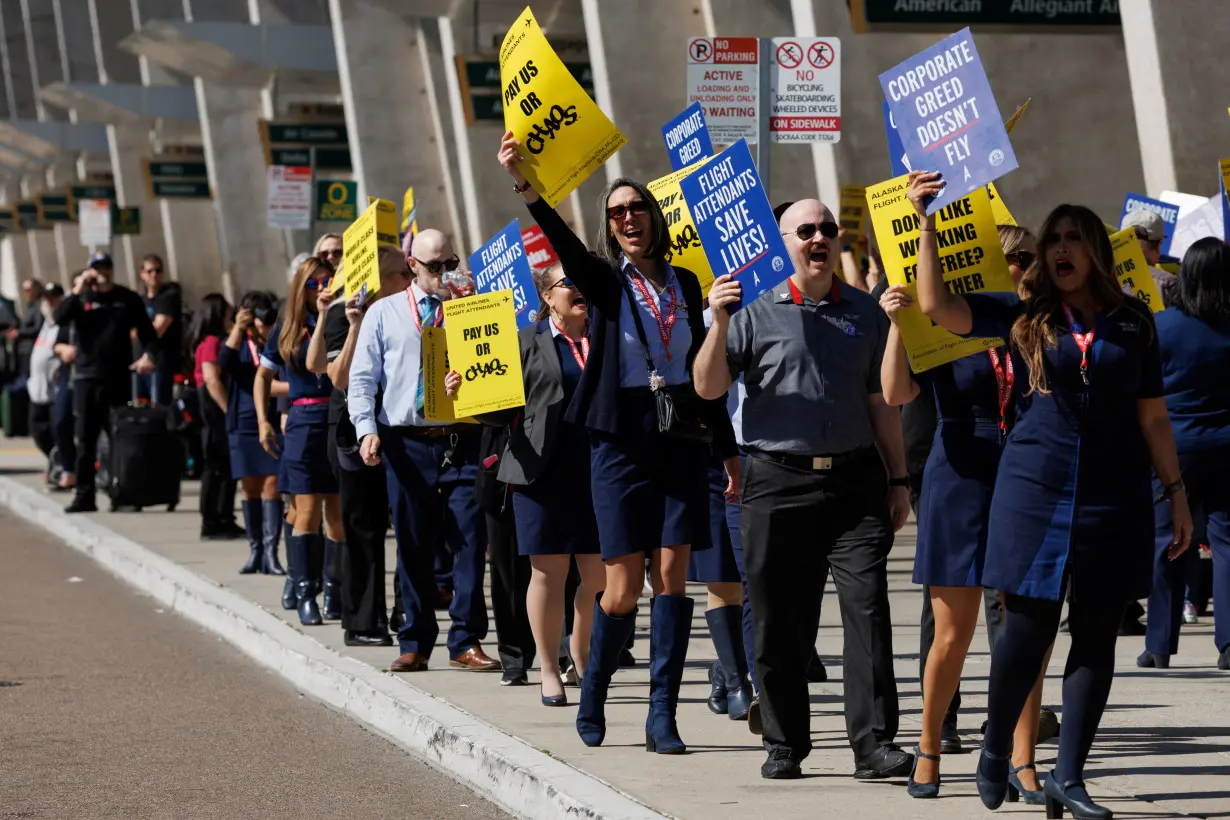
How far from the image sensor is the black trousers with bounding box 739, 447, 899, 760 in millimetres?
7320

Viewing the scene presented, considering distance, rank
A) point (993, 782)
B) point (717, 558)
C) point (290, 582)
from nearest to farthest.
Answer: point (993, 782) → point (717, 558) → point (290, 582)

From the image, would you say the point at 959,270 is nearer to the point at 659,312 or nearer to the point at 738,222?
the point at 738,222

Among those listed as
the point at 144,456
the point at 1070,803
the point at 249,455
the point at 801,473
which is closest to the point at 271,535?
the point at 249,455

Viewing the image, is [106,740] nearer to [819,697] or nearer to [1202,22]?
[819,697]

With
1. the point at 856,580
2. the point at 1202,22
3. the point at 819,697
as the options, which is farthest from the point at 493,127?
the point at 856,580

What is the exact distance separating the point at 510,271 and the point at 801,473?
3.05 meters

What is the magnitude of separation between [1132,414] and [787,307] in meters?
1.30

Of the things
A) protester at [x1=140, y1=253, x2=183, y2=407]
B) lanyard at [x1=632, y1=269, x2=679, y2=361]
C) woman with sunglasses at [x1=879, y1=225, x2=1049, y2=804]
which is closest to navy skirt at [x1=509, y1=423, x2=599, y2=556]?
lanyard at [x1=632, y1=269, x2=679, y2=361]

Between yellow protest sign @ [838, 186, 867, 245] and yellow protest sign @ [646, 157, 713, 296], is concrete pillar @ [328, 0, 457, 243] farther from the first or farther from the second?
yellow protest sign @ [646, 157, 713, 296]

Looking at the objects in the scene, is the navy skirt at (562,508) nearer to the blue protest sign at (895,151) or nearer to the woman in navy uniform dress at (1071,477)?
the blue protest sign at (895,151)

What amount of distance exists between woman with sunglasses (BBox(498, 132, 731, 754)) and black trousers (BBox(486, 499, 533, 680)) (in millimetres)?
1956

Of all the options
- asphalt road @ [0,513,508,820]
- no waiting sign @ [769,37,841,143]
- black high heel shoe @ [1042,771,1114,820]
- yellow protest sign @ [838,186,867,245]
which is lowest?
black high heel shoe @ [1042,771,1114,820]

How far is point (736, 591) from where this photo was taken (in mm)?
8727

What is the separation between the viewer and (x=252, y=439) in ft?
48.2
